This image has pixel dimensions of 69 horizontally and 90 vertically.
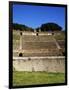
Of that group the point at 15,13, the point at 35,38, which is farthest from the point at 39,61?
the point at 15,13

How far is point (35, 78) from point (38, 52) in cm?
32

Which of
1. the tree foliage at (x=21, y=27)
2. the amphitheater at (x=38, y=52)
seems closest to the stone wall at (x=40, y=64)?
the amphitheater at (x=38, y=52)

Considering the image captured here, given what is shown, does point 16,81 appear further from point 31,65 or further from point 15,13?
point 15,13

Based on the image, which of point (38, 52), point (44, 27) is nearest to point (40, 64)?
point (38, 52)

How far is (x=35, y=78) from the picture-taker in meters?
2.82

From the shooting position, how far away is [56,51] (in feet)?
9.50

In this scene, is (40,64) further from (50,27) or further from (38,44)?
(50,27)

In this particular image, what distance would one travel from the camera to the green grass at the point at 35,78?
2758mm

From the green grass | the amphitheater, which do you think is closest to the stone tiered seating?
the amphitheater

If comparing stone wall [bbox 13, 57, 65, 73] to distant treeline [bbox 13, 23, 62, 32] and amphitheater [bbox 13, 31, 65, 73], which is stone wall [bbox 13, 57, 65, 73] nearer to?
amphitheater [bbox 13, 31, 65, 73]

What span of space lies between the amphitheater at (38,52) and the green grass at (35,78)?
2.0 inches

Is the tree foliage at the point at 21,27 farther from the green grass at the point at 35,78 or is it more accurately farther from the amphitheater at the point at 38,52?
the green grass at the point at 35,78

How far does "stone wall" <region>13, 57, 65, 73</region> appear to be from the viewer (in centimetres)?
278

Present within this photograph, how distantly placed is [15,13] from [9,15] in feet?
0.25
